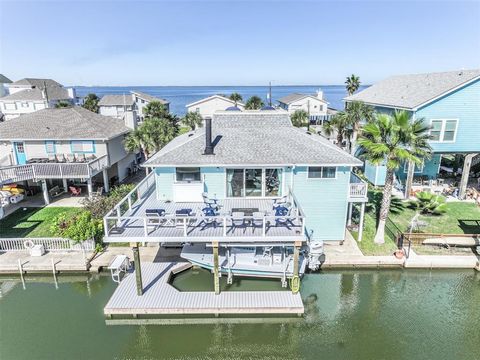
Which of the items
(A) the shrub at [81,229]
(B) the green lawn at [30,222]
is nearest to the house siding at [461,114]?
(A) the shrub at [81,229]

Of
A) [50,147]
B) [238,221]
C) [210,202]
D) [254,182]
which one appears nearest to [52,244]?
[210,202]

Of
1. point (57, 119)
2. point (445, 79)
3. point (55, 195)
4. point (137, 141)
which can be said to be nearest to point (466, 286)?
point (445, 79)

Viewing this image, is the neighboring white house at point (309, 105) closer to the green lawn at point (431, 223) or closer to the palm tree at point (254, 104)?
the palm tree at point (254, 104)

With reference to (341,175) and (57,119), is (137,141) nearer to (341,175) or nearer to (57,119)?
(57,119)

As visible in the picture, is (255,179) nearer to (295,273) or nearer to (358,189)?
(295,273)

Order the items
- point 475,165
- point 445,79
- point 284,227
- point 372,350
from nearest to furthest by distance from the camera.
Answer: point 372,350 → point 284,227 → point 445,79 → point 475,165

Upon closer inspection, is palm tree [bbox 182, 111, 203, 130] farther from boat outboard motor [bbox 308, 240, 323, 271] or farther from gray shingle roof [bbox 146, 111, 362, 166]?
boat outboard motor [bbox 308, 240, 323, 271]
